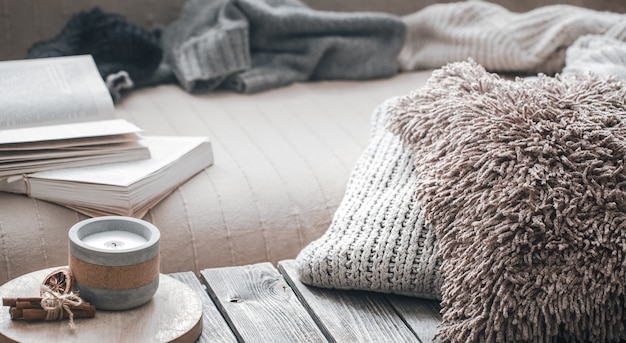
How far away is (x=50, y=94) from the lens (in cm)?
120

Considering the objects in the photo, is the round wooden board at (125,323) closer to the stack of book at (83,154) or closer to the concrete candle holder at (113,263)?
the concrete candle holder at (113,263)

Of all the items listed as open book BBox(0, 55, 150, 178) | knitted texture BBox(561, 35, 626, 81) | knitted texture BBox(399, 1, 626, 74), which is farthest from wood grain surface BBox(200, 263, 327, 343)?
knitted texture BBox(399, 1, 626, 74)

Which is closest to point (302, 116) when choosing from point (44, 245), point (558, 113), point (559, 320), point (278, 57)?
point (278, 57)

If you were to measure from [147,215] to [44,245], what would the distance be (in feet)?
0.45

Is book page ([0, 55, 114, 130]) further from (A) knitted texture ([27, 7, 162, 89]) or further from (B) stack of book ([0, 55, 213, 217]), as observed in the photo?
(A) knitted texture ([27, 7, 162, 89])

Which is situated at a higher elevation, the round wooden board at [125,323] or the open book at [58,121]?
the open book at [58,121]

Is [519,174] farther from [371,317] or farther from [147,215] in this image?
[147,215]

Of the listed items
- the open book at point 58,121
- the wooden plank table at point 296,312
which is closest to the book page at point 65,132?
the open book at point 58,121

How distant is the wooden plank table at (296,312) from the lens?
2.61 ft

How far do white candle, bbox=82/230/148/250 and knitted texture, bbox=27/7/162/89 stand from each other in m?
0.78

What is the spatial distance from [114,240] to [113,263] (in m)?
0.04

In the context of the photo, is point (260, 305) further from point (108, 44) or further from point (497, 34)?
point (497, 34)

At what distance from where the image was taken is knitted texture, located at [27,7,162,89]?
59.4 inches

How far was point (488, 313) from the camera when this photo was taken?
73 cm
